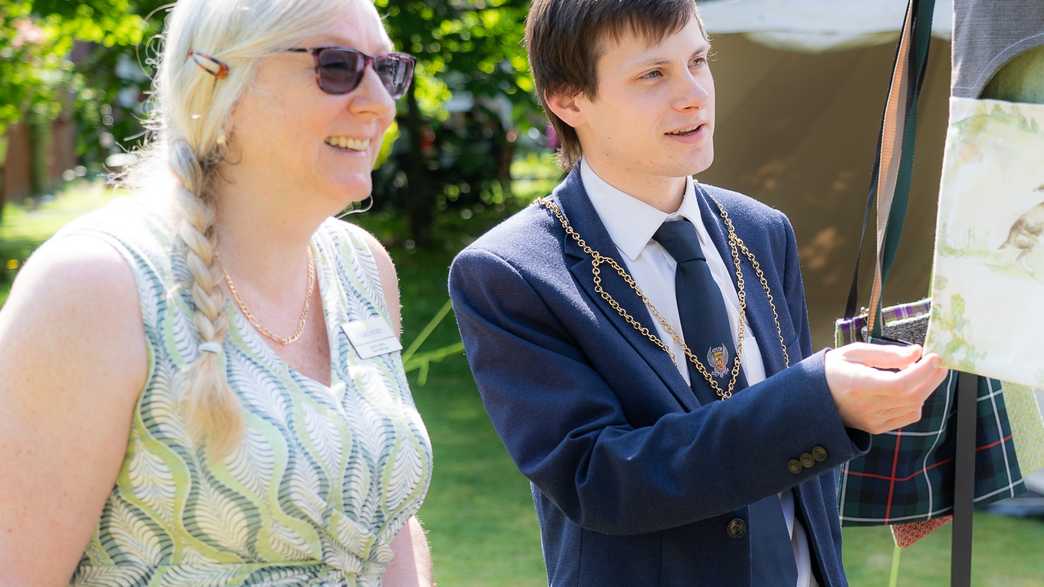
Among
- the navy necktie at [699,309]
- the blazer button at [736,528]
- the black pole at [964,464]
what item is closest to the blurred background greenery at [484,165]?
the navy necktie at [699,309]

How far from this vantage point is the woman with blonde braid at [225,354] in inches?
A: 71.3

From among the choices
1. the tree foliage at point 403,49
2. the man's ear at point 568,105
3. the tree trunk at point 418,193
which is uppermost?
the man's ear at point 568,105

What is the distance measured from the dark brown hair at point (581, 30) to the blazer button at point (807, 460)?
29.2 inches

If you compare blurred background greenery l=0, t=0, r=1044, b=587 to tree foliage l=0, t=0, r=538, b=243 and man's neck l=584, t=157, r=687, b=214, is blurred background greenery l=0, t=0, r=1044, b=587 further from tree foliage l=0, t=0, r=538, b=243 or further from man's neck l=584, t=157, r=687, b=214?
man's neck l=584, t=157, r=687, b=214

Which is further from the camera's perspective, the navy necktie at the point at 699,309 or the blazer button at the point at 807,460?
the navy necktie at the point at 699,309

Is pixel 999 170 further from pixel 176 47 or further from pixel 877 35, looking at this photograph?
pixel 877 35

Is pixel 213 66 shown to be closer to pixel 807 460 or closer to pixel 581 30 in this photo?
pixel 581 30

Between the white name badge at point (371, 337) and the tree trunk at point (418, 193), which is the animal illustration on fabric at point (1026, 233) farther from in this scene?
the tree trunk at point (418, 193)

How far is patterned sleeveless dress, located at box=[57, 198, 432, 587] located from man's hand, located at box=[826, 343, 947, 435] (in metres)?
0.74

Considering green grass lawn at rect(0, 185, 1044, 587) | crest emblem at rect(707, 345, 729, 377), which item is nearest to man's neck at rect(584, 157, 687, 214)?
crest emblem at rect(707, 345, 729, 377)

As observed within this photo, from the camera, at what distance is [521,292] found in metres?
2.17

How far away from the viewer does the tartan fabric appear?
90.4 inches

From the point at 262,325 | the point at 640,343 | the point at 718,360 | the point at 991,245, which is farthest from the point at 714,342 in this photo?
the point at 262,325

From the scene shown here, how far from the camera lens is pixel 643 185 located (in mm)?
2293
